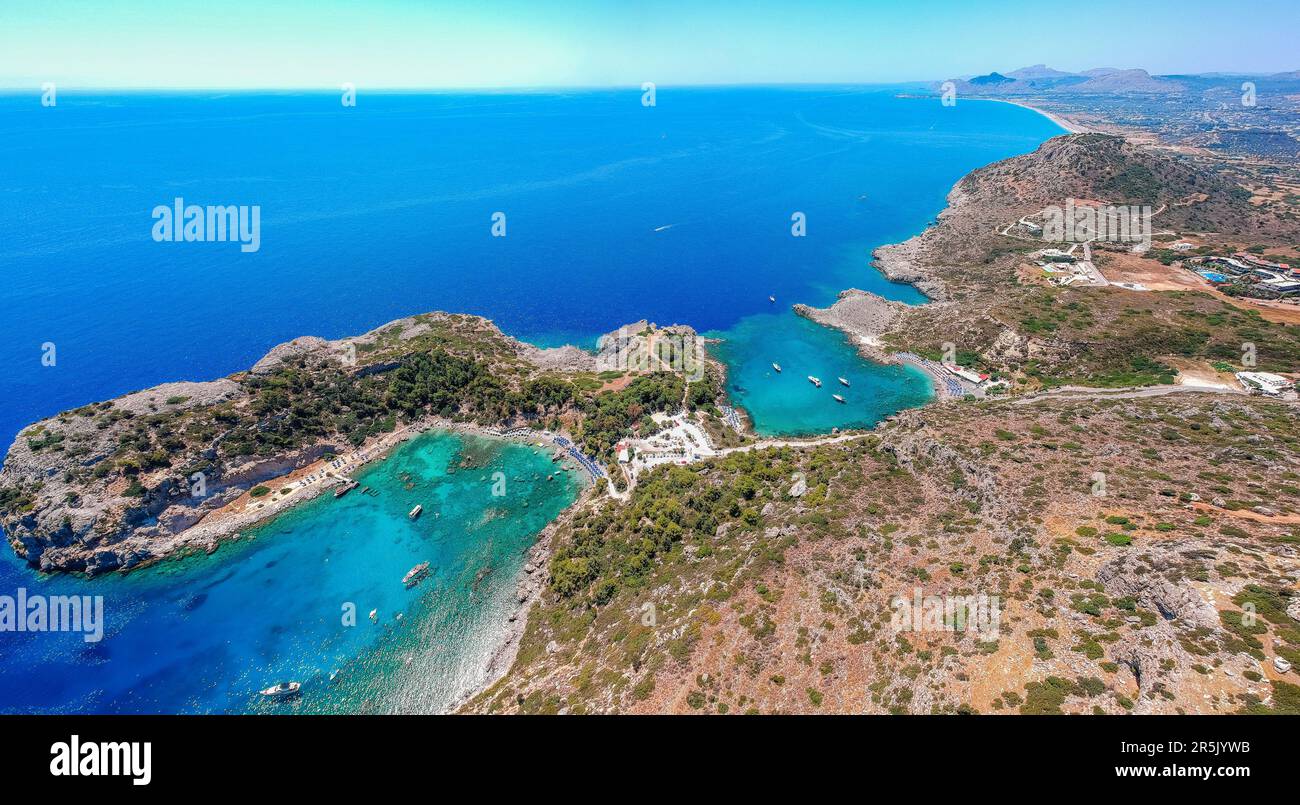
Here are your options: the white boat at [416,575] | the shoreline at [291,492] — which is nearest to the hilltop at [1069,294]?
the shoreline at [291,492]

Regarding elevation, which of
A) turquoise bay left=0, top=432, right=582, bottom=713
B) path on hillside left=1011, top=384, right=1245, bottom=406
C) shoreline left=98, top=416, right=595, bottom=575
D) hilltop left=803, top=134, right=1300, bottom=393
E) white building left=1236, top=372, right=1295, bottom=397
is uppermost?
hilltop left=803, top=134, right=1300, bottom=393

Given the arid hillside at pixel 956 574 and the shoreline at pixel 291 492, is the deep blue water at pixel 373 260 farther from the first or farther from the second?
the arid hillside at pixel 956 574

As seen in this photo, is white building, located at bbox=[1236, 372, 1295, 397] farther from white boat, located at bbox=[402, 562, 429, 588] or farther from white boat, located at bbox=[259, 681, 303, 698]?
white boat, located at bbox=[259, 681, 303, 698]

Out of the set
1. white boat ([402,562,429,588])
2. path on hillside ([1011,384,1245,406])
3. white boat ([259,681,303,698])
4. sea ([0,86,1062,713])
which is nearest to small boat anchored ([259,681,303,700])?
white boat ([259,681,303,698])

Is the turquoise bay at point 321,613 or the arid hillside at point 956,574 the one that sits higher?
the arid hillside at point 956,574

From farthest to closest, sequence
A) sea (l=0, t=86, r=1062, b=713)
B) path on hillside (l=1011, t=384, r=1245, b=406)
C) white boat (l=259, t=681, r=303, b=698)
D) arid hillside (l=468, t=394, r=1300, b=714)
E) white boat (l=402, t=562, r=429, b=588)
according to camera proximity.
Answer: path on hillside (l=1011, t=384, r=1245, b=406), white boat (l=402, t=562, r=429, b=588), sea (l=0, t=86, r=1062, b=713), white boat (l=259, t=681, r=303, b=698), arid hillside (l=468, t=394, r=1300, b=714)
